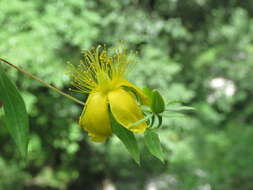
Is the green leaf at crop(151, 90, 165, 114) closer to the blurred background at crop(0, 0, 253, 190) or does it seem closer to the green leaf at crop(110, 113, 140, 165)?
the green leaf at crop(110, 113, 140, 165)

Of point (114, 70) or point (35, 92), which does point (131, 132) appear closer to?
point (114, 70)

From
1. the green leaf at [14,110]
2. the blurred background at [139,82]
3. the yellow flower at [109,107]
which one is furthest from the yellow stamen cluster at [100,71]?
the blurred background at [139,82]

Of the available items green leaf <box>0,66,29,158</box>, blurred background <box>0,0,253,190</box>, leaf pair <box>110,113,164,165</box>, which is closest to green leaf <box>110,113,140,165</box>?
leaf pair <box>110,113,164,165</box>

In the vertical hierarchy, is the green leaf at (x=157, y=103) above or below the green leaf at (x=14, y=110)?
above

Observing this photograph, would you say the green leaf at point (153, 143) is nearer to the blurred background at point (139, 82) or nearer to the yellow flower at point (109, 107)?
the yellow flower at point (109, 107)

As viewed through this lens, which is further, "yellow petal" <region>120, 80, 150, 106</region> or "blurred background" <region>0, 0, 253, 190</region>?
"blurred background" <region>0, 0, 253, 190</region>
